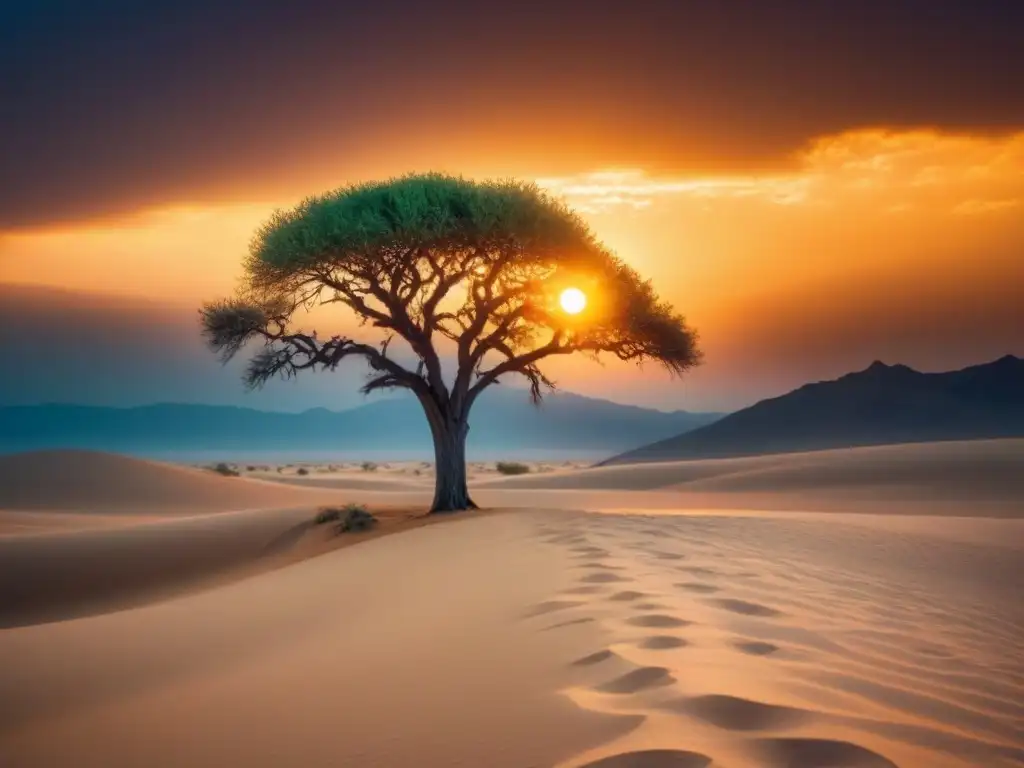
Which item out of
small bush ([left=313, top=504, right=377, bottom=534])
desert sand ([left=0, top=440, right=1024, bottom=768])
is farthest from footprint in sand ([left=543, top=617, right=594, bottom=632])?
small bush ([left=313, top=504, right=377, bottom=534])

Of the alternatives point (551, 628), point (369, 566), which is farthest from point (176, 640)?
point (551, 628)

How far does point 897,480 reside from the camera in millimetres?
29516

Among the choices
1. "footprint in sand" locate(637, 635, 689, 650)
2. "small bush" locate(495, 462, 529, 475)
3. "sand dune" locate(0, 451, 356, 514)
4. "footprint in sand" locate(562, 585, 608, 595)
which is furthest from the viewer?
"small bush" locate(495, 462, 529, 475)

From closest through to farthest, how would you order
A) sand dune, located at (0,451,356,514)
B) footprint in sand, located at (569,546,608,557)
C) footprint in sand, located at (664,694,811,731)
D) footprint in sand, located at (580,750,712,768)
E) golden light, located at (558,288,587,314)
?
footprint in sand, located at (580,750,712,768) → footprint in sand, located at (664,694,811,731) → footprint in sand, located at (569,546,608,557) → golden light, located at (558,288,587,314) → sand dune, located at (0,451,356,514)

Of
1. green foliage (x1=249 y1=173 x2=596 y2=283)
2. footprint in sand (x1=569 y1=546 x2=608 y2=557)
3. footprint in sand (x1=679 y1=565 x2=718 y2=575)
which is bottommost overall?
footprint in sand (x1=679 y1=565 x2=718 y2=575)

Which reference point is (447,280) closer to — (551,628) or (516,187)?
(516,187)

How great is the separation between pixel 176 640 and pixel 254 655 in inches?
51.8

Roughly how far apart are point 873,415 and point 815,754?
4287 inches

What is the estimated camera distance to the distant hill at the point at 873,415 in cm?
9762

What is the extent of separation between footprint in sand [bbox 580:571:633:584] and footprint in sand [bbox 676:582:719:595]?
43cm

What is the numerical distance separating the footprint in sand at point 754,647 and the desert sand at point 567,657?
0.02 metres

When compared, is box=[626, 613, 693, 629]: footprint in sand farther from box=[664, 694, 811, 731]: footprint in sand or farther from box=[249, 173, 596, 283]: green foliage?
box=[249, 173, 596, 283]: green foliage

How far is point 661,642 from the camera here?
472 centimetres

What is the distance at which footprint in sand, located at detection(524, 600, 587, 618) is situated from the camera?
590cm
